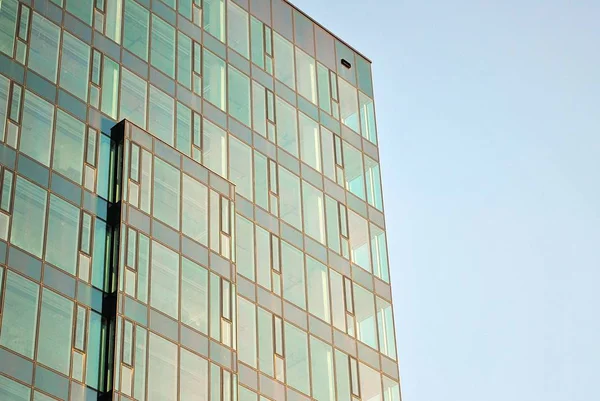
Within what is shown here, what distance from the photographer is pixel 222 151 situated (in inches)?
1842

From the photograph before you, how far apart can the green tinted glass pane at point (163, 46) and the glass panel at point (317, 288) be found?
9054mm

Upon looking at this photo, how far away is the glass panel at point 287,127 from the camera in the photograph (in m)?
50.4

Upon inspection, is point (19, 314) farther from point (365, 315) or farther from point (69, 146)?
point (365, 315)

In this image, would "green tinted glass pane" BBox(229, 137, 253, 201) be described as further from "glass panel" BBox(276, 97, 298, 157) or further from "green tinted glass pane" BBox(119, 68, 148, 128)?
"green tinted glass pane" BBox(119, 68, 148, 128)

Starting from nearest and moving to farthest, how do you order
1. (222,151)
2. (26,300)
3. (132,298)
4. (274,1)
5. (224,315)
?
(26,300) < (132,298) < (224,315) < (222,151) < (274,1)

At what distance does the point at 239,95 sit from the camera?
162 feet

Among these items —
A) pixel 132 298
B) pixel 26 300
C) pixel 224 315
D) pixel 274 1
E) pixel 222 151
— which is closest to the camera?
pixel 26 300

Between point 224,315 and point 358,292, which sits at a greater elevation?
point 358,292

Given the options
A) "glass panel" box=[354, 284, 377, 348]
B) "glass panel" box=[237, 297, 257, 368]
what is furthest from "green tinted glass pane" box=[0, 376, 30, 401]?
"glass panel" box=[354, 284, 377, 348]

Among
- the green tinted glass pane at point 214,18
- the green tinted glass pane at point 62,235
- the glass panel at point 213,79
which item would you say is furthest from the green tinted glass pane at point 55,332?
the green tinted glass pane at point 214,18

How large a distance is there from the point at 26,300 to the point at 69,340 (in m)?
1.77

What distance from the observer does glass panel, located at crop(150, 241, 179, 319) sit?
40000mm

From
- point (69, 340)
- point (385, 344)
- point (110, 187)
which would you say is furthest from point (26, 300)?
point (385, 344)

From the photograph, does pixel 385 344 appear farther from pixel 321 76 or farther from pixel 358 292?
pixel 321 76
